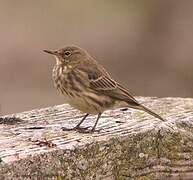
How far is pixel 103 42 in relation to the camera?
69.3 ft

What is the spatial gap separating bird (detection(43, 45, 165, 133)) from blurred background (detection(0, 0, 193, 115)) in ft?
26.8

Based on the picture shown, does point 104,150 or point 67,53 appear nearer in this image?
point 104,150

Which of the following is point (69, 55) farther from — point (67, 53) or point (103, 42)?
point (103, 42)

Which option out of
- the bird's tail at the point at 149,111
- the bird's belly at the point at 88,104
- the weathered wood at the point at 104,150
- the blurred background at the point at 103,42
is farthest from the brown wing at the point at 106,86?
the blurred background at the point at 103,42

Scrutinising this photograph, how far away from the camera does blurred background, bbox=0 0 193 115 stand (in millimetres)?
17875

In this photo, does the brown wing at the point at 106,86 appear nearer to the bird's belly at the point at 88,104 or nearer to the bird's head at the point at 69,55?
the bird's belly at the point at 88,104

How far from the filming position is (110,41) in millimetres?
20938

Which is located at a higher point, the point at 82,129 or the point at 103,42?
the point at 82,129

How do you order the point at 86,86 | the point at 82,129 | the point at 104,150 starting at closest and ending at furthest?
the point at 104,150 → the point at 82,129 → the point at 86,86

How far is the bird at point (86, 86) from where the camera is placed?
25.2ft

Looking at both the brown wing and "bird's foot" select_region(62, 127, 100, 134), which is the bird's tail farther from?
the brown wing

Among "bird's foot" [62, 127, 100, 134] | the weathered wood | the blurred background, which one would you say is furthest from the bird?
the blurred background

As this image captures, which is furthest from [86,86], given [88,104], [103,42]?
[103,42]

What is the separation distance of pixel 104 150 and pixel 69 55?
2.92 m
